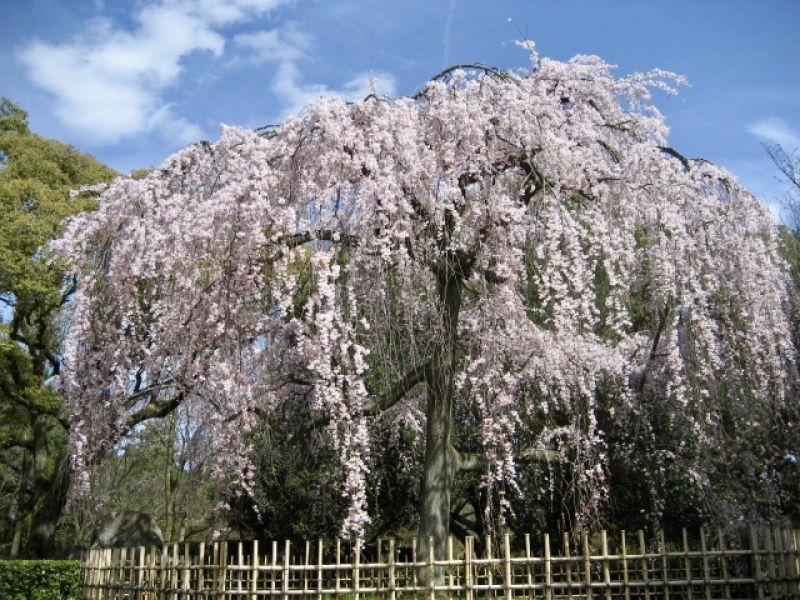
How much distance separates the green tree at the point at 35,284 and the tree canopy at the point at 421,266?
5.94 metres

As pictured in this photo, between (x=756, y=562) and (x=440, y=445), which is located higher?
(x=440, y=445)

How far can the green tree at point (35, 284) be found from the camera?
44.4 ft

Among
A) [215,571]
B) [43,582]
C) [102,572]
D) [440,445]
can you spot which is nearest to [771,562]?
[440,445]

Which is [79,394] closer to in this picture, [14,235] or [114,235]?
[114,235]

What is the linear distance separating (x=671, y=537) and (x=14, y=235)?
13332mm

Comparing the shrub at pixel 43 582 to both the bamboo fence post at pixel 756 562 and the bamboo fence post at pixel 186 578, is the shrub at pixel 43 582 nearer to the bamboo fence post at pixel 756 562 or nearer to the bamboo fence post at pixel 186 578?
the bamboo fence post at pixel 186 578

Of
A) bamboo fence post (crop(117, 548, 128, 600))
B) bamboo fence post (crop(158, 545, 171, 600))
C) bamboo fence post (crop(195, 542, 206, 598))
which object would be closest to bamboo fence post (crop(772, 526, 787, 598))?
bamboo fence post (crop(195, 542, 206, 598))

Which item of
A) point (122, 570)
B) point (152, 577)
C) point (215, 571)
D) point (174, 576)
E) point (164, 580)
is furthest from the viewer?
point (122, 570)

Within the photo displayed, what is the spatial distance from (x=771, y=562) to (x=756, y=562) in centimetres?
11

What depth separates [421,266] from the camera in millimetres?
7293

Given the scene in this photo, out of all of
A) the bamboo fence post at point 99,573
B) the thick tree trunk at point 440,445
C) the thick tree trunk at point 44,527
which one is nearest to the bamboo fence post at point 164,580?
the bamboo fence post at point 99,573

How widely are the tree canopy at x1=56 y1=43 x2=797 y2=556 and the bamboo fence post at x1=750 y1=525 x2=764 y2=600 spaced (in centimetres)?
277

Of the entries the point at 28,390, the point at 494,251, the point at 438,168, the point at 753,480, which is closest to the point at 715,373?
the point at 753,480

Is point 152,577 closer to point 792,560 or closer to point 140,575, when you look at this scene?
point 140,575
